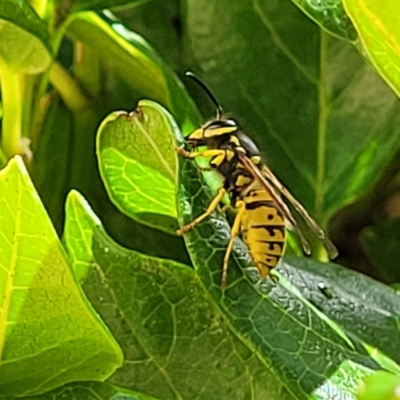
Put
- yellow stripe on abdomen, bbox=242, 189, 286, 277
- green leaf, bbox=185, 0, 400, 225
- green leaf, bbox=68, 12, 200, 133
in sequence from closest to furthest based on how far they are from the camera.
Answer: yellow stripe on abdomen, bbox=242, 189, 286, 277
green leaf, bbox=68, 12, 200, 133
green leaf, bbox=185, 0, 400, 225

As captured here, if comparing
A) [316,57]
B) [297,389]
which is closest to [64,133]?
[316,57]

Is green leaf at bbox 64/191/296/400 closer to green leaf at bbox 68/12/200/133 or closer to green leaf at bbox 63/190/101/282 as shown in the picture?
green leaf at bbox 63/190/101/282

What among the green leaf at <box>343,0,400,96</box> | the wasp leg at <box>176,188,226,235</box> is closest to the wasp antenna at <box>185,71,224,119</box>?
the wasp leg at <box>176,188,226,235</box>

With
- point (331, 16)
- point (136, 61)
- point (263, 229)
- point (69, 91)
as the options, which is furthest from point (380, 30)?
point (69, 91)

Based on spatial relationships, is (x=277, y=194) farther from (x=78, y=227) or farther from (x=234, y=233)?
(x=78, y=227)

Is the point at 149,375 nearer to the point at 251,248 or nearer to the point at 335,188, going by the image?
the point at 251,248

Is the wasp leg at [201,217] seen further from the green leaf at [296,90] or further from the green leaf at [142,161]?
the green leaf at [296,90]

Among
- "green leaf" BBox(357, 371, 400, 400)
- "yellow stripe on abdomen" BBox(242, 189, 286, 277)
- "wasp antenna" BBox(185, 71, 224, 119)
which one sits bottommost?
"yellow stripe on abdomen" BBox(242, 189, 286, 277)
